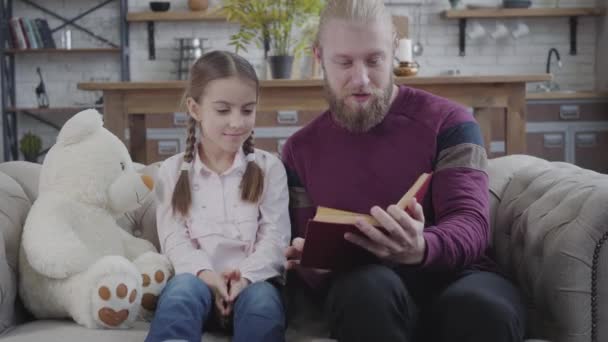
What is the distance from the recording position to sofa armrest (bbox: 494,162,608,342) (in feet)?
4.11

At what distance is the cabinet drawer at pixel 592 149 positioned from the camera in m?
5.00

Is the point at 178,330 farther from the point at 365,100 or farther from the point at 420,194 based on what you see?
the point at 365,100

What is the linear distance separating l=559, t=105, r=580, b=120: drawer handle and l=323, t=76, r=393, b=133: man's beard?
12.3 ft

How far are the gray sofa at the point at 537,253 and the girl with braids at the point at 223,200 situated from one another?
0.13 m

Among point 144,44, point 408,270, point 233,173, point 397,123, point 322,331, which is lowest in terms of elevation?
point 322,331

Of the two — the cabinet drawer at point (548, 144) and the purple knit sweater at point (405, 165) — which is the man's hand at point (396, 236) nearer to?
the purple knit sweater at point (405, 165)

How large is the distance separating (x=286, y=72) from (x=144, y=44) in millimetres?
2952

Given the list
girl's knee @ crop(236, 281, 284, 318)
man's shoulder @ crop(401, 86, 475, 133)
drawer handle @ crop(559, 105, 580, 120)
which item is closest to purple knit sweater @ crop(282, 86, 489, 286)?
man's shoulder @ crop(401, 86, 475, 133)

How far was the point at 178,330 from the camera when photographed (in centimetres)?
128

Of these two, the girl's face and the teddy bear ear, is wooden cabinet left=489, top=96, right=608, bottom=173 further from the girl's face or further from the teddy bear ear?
the teddy bear ear

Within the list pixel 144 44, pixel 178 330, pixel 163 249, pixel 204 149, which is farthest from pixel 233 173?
pixel 144 44

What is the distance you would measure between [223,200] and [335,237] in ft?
1.66

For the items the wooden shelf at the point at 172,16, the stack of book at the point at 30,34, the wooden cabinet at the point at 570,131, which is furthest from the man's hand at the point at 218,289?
the stack of book at the point at 30,34

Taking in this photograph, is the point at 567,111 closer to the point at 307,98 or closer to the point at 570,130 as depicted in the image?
the point at 570,130
